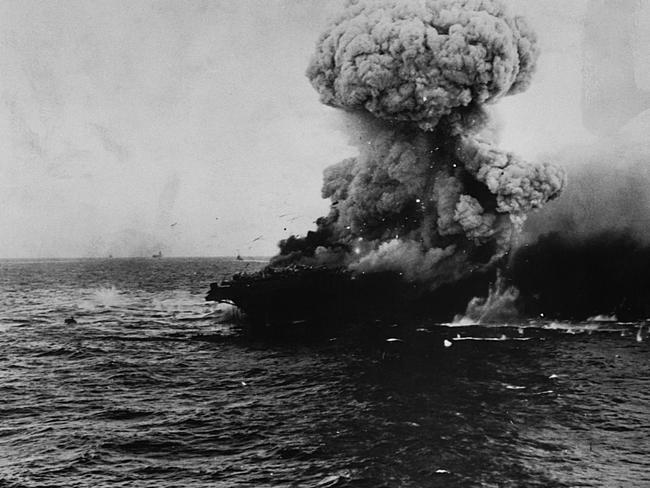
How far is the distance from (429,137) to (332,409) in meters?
46.5

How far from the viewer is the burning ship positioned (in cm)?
6325

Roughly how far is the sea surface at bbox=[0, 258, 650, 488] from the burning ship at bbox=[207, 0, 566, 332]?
1055cm

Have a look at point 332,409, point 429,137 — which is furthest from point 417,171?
point 332,409

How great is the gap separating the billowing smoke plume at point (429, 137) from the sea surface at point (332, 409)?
1344 centimetres

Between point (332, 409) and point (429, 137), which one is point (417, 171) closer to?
point (429, 137)

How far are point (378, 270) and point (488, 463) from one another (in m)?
47.2

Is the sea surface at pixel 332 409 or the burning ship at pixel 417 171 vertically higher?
the burning ship at pixel 417 171

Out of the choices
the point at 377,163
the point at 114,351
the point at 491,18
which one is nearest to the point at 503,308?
the point at 377,163

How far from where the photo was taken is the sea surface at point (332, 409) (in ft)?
83.8

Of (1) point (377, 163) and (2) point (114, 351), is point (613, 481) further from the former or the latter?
(1) point (377, 163)

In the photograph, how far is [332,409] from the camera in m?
34.7

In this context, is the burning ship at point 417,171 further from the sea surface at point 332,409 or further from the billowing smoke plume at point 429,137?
the sea surface at point 332,409

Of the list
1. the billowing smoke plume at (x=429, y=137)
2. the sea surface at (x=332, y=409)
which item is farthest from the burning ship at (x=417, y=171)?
the sea surface at (x=332, y=409)

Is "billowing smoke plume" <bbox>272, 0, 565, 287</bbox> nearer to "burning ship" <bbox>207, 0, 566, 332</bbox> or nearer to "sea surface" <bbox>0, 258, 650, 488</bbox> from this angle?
"burning ship" <bbox>207, 0, 566, 332</bbox>
